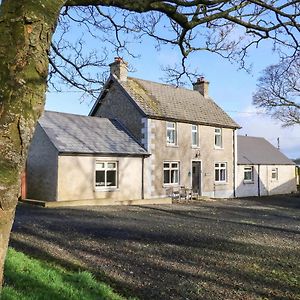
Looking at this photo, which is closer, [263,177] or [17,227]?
[17,227]

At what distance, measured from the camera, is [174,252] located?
9195 mm

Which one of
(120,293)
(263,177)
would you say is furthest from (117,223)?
(263,177)

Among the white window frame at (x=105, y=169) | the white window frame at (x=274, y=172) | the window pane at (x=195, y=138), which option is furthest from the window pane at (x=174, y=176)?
the white window frame at (x=274, y=172)

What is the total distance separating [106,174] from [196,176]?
813cm

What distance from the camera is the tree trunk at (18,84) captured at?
6.86ft

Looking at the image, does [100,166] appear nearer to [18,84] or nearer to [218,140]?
[218,140]

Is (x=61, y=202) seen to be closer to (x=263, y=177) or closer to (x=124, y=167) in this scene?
(x=124, y=167)

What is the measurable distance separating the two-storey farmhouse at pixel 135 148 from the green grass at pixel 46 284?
13.7 m

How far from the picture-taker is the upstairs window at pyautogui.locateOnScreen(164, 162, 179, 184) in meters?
25.8

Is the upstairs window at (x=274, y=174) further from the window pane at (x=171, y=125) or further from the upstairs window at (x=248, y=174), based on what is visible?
the window pane at (x=171, y=125)

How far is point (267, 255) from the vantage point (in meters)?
9.45

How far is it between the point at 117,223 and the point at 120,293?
7663 millimetres

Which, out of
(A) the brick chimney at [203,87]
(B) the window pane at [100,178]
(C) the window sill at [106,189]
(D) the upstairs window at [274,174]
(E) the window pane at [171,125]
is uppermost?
(A) the brick chimney at [203,87]

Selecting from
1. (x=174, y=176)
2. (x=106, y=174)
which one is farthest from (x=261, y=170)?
(x=106, y=174)
